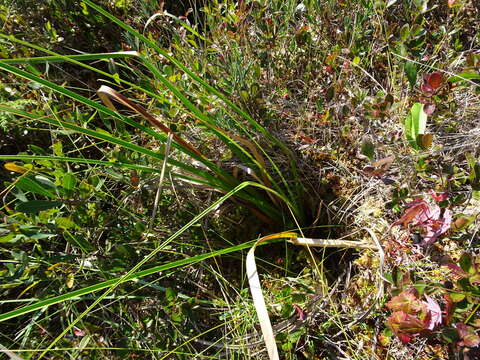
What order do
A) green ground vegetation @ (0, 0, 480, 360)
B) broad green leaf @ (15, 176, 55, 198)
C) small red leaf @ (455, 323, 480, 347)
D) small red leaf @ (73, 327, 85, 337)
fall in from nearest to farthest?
small red leaf @ (455, 323, 480, 347), green ground vegetation @ (0, 0, 480, 360), broad green leaf @ (15, 176, 55, 198), small red leaf @ (73, 327, 85, 337)

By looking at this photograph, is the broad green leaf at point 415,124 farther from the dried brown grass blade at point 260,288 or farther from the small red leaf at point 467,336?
the small red leaf at point 467,336

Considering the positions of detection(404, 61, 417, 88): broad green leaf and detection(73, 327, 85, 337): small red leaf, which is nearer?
detection(404, 61, 417, 88): broad green leaf

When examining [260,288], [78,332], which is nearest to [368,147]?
[260,288]

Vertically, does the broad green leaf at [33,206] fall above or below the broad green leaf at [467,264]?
below

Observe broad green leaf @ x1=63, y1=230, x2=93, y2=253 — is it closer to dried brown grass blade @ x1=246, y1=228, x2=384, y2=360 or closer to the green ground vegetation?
the green ground vegetation

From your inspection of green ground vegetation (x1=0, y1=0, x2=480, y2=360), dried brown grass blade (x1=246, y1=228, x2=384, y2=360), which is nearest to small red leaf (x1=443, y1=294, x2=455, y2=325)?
green ground vegetation (x1=0, y1=0, x2=480, y2=360)

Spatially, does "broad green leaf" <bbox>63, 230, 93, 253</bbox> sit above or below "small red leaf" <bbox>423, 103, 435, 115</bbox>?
below

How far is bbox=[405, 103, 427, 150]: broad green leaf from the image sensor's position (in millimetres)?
1023

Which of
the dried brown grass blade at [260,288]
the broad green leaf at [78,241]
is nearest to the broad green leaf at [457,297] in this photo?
the dried brown grass blade at [260,288]

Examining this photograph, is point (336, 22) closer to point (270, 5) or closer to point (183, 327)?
point (270, 5)

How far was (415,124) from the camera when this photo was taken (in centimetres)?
104

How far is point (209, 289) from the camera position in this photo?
1.28m

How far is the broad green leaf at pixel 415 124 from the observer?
1023 mm

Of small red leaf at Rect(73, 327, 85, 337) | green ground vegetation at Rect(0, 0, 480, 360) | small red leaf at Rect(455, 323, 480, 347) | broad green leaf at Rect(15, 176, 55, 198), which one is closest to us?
small red leaf at Rect(455, 323, 480, 347)
